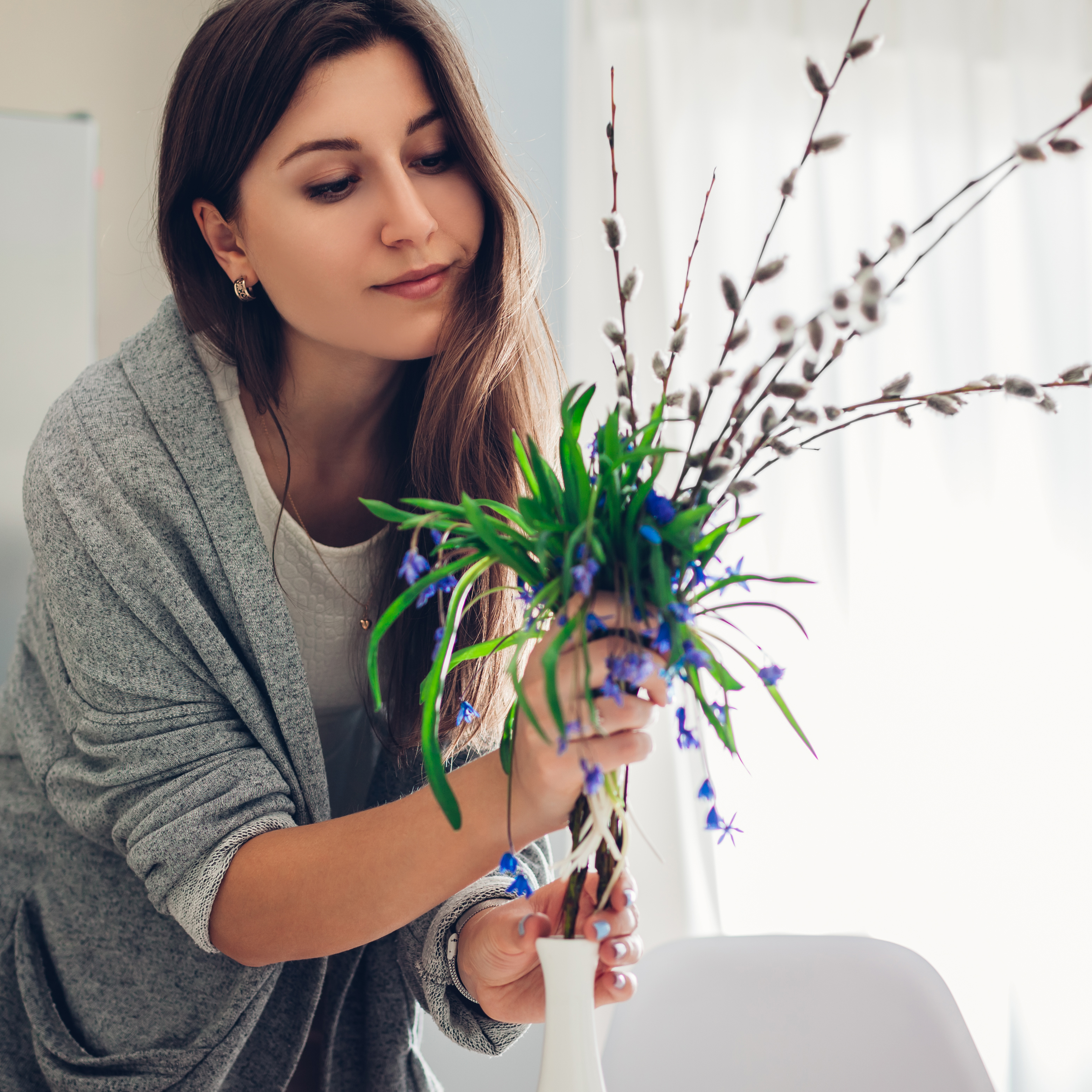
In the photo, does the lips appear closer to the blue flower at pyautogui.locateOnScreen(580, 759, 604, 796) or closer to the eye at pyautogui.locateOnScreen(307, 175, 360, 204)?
the eye at pyautogui.locateOnScreen(307, 175, 360, 204)

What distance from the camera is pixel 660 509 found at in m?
0.50

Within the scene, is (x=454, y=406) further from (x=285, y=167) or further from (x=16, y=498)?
(x=16, y=498)

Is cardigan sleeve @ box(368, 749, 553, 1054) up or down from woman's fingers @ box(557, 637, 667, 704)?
down

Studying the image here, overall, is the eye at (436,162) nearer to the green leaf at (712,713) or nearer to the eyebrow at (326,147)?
the eyebrow at (326,147)

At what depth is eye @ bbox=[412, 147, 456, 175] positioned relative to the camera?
2.79ft

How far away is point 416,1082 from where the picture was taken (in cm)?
111

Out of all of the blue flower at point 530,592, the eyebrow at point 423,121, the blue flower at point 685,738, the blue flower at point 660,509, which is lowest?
the blue flower at point 685,738

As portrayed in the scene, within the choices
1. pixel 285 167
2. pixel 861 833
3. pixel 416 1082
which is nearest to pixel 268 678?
pixel 285 167

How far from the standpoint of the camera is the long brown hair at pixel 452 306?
818 mm

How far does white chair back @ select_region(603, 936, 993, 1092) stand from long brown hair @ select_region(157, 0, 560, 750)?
34 cm

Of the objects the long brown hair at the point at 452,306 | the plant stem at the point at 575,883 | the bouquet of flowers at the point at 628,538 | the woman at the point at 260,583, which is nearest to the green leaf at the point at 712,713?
the bouquet of flowers at the point at 628,538

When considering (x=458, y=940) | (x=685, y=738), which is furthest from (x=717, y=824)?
(x=458, y=940)

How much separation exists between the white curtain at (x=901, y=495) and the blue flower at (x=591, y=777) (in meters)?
1.46

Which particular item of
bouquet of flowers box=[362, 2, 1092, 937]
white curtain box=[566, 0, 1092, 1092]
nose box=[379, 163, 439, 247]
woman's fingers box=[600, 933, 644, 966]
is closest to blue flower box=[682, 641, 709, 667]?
bouquet of flowers box=[362, 2, 1092, 937]
